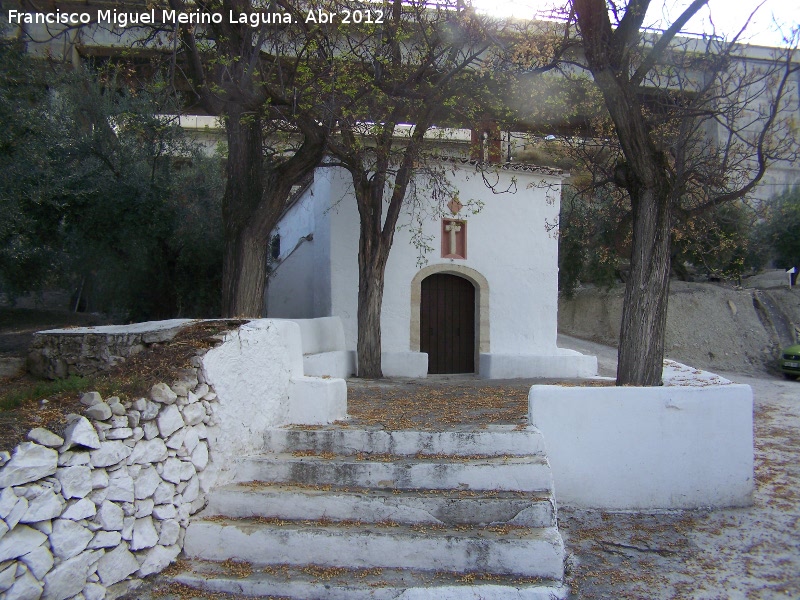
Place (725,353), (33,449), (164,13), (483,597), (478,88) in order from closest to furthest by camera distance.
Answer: (33,449) < (483,597) < (164,13) < (478,88) < (725,353)

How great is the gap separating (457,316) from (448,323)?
0.23 m

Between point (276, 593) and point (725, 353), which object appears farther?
point (725, 353)

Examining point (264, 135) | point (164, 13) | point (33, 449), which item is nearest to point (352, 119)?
point (264, 135)

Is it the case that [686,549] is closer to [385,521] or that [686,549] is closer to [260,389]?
[385,521]

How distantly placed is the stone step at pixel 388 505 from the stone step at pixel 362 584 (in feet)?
1.37

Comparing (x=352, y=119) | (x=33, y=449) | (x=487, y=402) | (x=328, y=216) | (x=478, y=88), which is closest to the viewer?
(x=33, y=449)

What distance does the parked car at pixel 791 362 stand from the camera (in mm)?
15078

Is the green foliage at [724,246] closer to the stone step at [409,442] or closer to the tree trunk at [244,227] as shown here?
the stone step at [409,442]

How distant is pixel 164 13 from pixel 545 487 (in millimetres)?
7141

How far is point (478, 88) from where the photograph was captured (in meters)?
9.29

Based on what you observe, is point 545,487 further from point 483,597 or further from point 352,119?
point 352,119

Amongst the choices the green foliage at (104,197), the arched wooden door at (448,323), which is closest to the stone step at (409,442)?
the green foliage at (104,197)

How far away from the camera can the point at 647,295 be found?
21.7 feet

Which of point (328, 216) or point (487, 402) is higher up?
point (328, 216)
